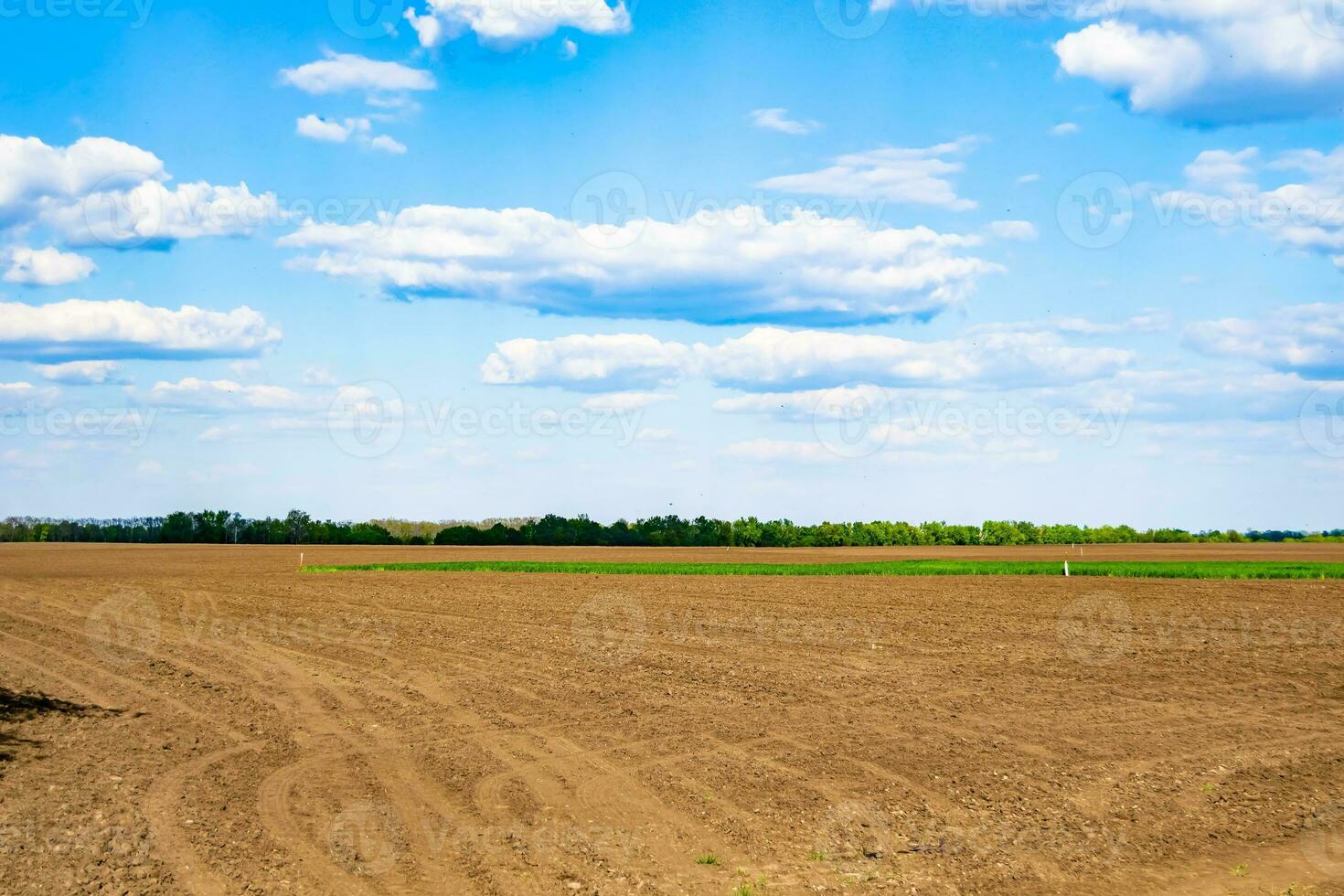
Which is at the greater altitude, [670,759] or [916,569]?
[916,569]

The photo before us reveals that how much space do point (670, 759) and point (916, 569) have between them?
55.5 m

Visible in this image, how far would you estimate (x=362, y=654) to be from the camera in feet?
84.3

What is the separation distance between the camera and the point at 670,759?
50.3 feet

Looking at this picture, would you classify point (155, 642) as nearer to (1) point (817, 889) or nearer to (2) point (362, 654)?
(2) point (362, 654)

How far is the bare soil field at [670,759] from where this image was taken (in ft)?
36.0

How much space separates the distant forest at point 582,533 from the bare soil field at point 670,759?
109413 mm

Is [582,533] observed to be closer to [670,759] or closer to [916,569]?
[916,569]

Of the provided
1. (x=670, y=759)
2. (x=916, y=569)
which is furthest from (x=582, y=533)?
(x=670, y=759)

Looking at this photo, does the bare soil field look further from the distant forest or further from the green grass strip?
the distant forest

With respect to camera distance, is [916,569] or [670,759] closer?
[670,759]

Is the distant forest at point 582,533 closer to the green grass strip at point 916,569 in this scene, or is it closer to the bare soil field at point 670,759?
the green grass strip at point 916,569

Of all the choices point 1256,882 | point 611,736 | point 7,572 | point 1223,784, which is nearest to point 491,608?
point 611,736

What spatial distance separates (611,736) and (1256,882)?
8.99 meters

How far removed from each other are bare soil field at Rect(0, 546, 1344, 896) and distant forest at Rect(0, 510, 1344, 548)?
109413 millimetres
